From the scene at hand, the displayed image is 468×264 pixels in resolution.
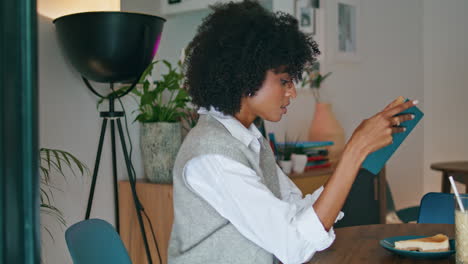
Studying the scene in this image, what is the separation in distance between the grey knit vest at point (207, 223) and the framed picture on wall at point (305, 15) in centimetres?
239

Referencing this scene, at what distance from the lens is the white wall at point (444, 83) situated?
5406 millimetres

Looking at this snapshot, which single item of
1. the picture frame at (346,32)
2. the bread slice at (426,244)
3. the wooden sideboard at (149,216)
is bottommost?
the wooden sideboard at (149,216)

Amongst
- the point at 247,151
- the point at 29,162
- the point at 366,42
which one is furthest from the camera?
the point at 366,42

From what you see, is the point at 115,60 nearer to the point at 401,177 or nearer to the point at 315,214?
the point at 315,214

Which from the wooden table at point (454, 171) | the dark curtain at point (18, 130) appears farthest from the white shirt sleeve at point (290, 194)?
the wooden table at point (454, 171)

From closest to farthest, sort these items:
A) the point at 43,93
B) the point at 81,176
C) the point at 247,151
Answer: the point at 247,151 → the point at 43,93 → the point at 81,176

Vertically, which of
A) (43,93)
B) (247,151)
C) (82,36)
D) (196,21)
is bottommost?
(247,151)

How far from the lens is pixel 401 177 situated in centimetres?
514

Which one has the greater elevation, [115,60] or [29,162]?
[115,60]

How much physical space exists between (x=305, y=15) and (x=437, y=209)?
1.87 metres

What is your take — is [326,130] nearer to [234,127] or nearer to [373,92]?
[373,92]

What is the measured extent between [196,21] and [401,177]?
2750mm

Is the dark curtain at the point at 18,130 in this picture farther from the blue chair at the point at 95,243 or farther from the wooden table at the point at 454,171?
the wooden table at the point at 454,171

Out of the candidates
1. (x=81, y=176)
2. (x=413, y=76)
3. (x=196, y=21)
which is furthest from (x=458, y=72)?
(x=81, y=176)
